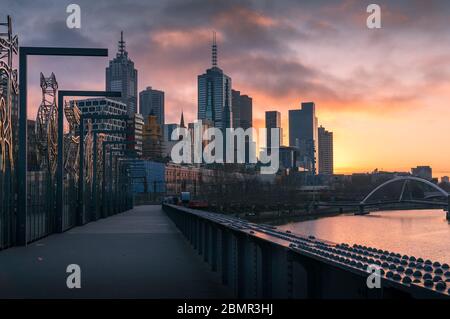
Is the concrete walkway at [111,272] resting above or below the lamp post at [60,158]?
below

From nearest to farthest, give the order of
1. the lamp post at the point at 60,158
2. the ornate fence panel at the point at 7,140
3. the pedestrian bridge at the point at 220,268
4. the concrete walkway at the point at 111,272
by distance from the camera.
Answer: the pedestrian bridge at the point at 220,268 → the concrete walkway at the point at 111,272 → the ornate fence panel at the point at 7,140 → the lamp post at the point at 60,158

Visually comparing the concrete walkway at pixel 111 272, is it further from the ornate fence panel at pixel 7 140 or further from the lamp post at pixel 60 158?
the lamp post at pixel 60 158

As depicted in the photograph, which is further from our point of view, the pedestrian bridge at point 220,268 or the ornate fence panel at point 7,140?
the ornate fence panel at point 7,140

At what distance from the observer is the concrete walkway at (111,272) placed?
916 cm

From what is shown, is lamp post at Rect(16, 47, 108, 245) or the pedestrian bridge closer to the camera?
the pedestrian bridge

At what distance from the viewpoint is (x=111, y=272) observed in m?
11.7

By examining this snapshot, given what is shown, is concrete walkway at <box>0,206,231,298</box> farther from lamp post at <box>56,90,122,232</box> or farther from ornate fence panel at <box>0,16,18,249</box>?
lamp post at <box>56,90,122,232</box>

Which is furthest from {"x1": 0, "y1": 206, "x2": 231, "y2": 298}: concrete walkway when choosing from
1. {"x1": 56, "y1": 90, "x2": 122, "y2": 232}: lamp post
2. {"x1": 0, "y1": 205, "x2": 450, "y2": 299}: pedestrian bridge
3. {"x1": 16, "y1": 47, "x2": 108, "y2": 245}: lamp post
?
{"x1": 56, "y1": 90, "x2": 122, "y2": 232}: lamp post

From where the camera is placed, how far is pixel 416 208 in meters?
185

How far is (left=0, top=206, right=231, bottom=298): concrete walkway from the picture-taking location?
9.16 meters

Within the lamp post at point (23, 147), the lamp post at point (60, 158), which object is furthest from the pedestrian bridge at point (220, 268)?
the lamp post at point (60, 158)

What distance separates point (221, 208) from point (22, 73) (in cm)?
10043

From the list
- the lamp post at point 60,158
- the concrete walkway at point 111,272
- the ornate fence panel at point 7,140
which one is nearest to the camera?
the concrete walkway at point 111,272

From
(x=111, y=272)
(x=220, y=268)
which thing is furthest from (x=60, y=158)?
(x=220, y=268)
